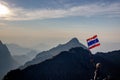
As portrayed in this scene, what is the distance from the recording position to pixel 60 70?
6845 inches

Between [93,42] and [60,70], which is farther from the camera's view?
[60,70]

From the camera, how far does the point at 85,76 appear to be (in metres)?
166

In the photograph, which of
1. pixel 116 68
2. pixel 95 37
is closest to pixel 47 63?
pixel 116 68

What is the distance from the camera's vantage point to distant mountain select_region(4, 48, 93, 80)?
165m

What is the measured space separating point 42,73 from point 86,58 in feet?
145

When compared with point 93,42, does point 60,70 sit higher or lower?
lower

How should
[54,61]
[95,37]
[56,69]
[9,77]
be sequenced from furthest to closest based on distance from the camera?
[54,61]
[56,69]
[9,77]
[95,37]

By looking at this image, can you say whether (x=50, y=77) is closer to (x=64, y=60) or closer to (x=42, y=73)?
(x=42, y=73)

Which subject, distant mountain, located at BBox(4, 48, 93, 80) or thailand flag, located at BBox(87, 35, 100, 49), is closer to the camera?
thailand flag, located at BBox(87, 35, 100, 49)

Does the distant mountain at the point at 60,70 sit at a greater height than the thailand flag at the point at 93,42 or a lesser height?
lesser

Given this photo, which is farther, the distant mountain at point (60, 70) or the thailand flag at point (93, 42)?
the distant mountain at point (60, 70)

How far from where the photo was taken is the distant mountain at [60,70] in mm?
164625

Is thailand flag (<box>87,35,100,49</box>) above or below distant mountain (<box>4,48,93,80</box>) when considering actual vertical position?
above

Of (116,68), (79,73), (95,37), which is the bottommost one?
(116,68)
